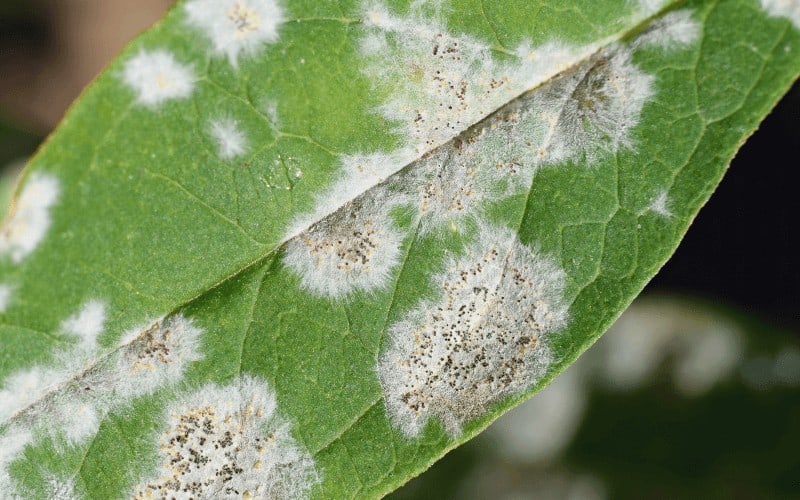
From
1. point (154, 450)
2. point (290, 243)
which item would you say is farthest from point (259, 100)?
point (154, 450)

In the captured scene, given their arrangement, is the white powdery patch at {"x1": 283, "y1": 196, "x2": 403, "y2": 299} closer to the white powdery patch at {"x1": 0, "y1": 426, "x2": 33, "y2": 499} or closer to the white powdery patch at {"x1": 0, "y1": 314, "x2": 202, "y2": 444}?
the white powdery patch at {"x1": 0, "y1": 314, "x2": 202, "y2": 444}

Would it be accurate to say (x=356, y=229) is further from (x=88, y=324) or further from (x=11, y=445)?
(x=11, y=445)

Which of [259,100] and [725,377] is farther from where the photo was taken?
[725,377]

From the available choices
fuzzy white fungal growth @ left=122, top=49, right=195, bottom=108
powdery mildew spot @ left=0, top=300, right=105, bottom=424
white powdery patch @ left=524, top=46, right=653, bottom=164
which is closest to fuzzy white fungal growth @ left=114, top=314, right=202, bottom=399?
powdery mildew spot @ left=0, top=300, right=105, bottom=424

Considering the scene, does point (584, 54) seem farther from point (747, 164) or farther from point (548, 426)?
point (548, 426)

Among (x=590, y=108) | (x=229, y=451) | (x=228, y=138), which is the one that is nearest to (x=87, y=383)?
(x=229, y=451)

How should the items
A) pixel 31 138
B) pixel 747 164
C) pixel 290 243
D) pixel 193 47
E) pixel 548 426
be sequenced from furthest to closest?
pixel 31 138 → pixel 548 426 → pixel 747 164 → pixel 290 243 → pixel 193 47

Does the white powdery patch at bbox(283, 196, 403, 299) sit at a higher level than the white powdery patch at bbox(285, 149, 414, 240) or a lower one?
lower
